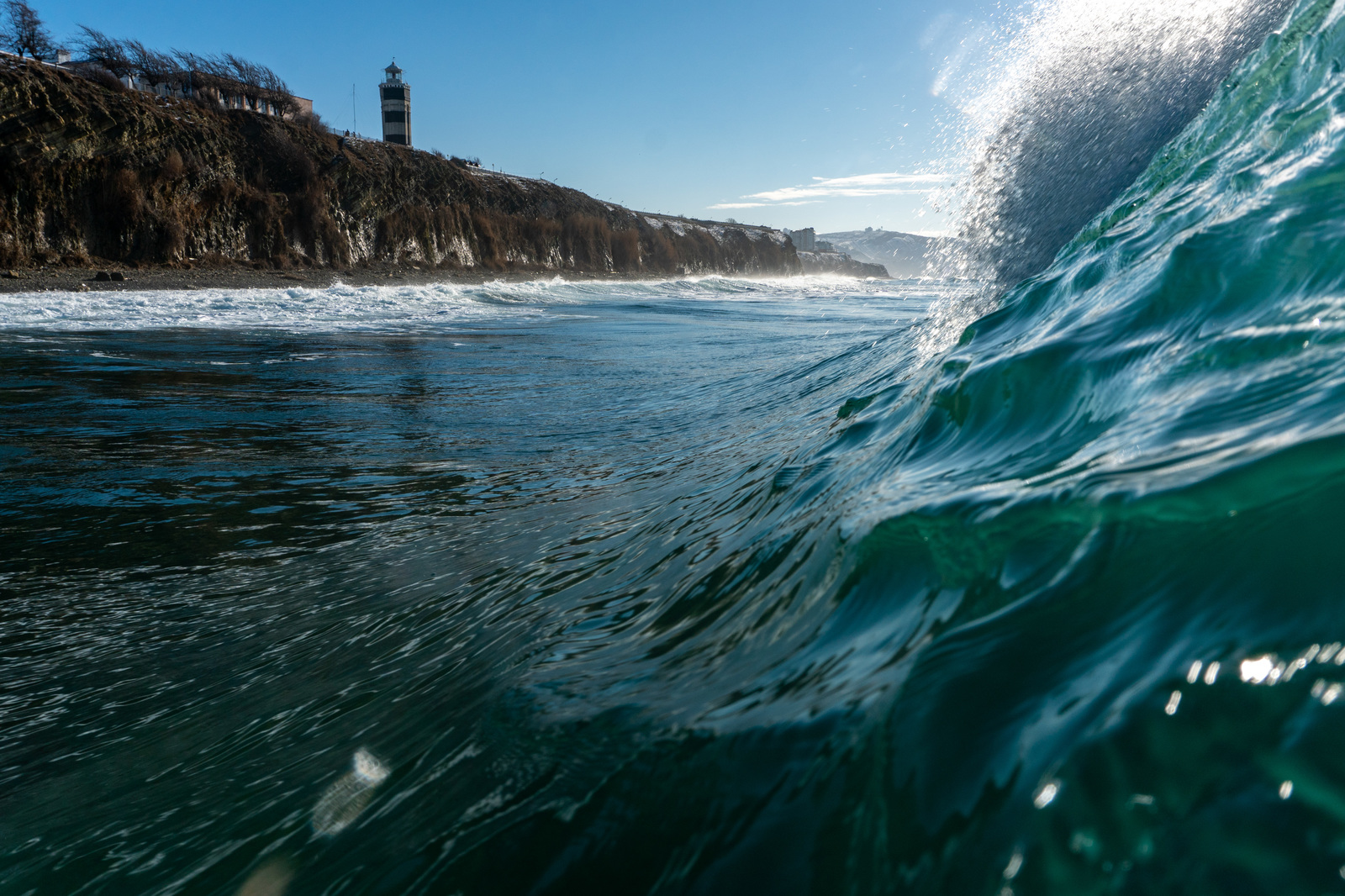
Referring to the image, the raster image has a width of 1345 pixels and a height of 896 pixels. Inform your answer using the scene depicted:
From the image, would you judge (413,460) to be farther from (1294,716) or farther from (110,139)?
(110,139)

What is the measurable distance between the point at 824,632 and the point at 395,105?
4794 centimetres

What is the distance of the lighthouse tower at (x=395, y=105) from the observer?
42250 mm

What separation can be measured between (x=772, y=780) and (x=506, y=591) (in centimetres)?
129

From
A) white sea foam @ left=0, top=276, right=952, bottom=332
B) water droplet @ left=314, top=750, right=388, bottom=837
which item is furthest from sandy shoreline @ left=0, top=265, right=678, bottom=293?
water droplet @ left=314, top=750, right=388, bottom=837

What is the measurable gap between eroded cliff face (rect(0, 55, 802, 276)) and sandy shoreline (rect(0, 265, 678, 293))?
2.41 ft

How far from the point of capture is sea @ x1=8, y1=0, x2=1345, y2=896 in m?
0.65

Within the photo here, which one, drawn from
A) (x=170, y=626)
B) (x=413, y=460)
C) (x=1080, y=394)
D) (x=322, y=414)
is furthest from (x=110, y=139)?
(x=1080, y=394)

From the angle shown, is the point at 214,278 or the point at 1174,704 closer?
the point at 1174,704

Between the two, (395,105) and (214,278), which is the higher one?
(395,105)

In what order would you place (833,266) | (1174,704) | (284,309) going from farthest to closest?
1. (833,266)
2. (284,309)
3. (1174,704)

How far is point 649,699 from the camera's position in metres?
1.18

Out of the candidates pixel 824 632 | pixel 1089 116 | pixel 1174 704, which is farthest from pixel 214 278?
pixel 1174 704

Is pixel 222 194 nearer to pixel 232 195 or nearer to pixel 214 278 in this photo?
pixel 232 195

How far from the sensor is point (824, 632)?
45.8 inches
